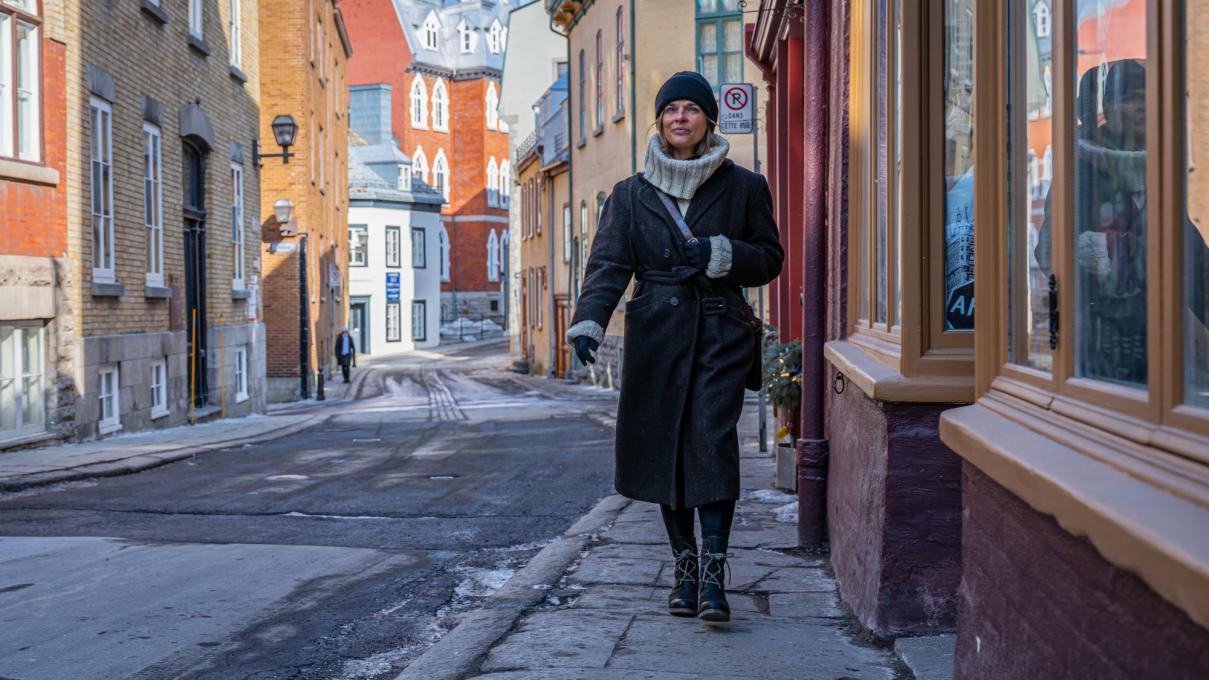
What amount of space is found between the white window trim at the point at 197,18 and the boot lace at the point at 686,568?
52.7 feet

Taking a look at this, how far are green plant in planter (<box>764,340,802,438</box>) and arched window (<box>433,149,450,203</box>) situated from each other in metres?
69.7

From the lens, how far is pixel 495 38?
78.9 metres

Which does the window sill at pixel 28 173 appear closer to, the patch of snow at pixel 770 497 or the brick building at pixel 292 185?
the patch of snow at pixel 770 497

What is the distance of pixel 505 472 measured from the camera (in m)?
10.9

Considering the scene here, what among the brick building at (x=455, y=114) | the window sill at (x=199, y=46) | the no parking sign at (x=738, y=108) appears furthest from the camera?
the brick building at (x=455, y=114)

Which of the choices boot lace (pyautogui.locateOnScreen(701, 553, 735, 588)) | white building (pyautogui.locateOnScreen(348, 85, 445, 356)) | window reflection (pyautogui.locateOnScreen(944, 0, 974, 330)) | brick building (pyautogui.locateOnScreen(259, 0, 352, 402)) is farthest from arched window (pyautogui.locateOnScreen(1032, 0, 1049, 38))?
white building (pyautogui.locateOnScreen(348, 85, 445, 356))

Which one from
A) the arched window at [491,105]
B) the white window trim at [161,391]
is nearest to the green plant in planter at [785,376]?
the white window trim at [161,391]

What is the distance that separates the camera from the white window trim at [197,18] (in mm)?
19094

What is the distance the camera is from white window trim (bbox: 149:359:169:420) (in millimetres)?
16938

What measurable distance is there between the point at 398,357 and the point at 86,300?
148 ft

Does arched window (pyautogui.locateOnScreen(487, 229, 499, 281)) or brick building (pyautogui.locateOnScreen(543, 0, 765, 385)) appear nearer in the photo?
brick building (pyautogui.locateOnScreen(543, 0, 765, 385))

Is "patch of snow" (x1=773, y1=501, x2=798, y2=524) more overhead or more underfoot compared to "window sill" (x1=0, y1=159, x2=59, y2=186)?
more underfoot

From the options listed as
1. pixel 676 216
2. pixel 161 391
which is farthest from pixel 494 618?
pixel 161 391

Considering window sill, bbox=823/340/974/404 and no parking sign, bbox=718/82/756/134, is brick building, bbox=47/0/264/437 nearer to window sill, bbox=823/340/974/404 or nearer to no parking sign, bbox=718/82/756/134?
no parking sign, bbox=718/82/756/134
